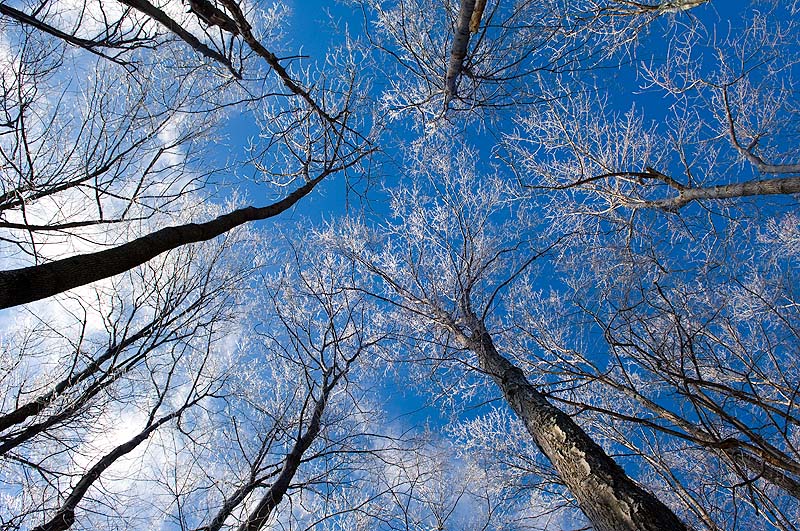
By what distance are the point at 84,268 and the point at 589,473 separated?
2742 millimetres

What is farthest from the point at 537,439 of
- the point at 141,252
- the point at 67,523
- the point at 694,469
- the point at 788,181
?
the point at 67,523

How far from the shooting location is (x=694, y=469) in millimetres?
5184

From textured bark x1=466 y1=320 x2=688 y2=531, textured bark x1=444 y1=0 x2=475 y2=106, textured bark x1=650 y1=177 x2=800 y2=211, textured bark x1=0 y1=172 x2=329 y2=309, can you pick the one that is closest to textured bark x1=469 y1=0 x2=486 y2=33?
textured bark x1=444 y1=0 x2=475 y2=106

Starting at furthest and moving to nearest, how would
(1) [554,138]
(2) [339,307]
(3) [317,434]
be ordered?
(2) [339,307] < (1) [554,138] < (3) [317,434]

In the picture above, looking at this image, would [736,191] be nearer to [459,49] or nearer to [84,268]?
[459,49]

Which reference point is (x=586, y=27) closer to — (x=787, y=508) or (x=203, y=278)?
(x=203, y=278)

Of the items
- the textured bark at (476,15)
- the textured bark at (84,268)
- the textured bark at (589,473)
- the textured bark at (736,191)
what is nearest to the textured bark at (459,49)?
the textured bark at (476,15)

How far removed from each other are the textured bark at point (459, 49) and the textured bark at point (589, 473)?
2.60 metres

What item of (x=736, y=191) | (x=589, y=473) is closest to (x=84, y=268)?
(x=589, y=473)

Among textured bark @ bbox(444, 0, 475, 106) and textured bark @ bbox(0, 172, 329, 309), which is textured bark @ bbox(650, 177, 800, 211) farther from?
textured bark @ bbox(0, 172, 329, 309)

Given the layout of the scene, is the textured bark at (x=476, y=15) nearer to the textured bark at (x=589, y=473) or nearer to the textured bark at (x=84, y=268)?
the textured bark at (x=84, y=268)

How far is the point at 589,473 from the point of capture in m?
2.50

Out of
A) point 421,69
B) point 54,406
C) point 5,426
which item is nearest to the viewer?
point 5,426

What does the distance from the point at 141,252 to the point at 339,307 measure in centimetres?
384
